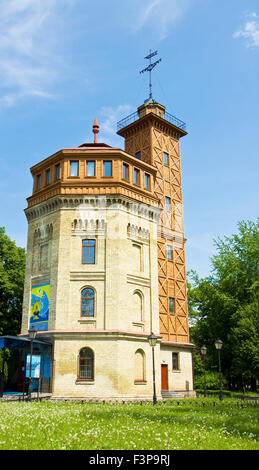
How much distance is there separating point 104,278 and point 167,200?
12399mm

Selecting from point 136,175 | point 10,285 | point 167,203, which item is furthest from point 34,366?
point 167,203

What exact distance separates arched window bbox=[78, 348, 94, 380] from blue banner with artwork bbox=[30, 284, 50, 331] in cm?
338

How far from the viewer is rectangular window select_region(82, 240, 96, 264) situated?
29359 millimetres

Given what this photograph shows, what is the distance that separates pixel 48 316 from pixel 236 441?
803 inches

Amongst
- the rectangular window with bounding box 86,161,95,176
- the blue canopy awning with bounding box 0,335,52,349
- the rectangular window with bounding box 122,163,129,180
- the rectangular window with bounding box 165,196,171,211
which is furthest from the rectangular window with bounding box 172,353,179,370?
the rectangular window with bounding box 86,161,95,176

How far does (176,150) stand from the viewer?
4075 cm

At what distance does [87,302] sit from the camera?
92.8 feet

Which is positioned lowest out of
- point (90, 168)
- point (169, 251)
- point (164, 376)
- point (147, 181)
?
point (164, 376)

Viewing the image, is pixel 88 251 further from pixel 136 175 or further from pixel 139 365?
pixel 139 365

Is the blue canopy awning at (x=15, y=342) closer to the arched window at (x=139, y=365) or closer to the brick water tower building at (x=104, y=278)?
the brick water tower building at (x=104, y=278)

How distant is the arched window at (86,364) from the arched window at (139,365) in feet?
11.6

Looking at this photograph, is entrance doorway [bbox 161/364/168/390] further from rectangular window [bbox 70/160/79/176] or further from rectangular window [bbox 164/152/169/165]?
rectangular window [bbox 164/152/169/165]

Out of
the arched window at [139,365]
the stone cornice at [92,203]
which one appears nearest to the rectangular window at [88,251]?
the stone cornice at [92,203]

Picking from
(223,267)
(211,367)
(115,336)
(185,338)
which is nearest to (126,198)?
(115,336)
